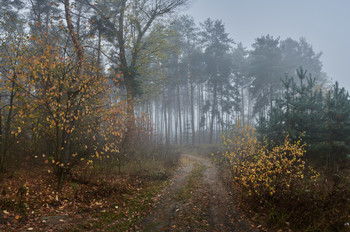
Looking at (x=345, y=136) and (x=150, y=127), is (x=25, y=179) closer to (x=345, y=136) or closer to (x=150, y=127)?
(x=150, y=127)

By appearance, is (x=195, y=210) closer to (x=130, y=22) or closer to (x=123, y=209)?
(x=123, y=209)

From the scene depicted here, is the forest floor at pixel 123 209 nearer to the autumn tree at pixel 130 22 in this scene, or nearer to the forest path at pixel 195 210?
the forest path at pixel 195 210

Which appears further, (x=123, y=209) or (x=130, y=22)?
(x=130, y=22)

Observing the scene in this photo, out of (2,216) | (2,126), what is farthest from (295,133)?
(2,126)

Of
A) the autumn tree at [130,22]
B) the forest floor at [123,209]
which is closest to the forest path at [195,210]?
the forest floor at [123,209]

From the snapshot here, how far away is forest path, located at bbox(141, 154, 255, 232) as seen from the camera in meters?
5.93

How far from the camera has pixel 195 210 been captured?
7145 millimetres

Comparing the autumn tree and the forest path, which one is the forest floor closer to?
the forest path

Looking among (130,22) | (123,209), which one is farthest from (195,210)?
(130,22)

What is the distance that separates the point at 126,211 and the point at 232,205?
12.6 feet

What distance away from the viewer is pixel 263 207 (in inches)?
261

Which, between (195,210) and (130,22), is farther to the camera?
(130,22)

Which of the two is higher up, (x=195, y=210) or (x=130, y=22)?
(x=130, y=22)

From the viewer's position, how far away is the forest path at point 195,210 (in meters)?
5.93
